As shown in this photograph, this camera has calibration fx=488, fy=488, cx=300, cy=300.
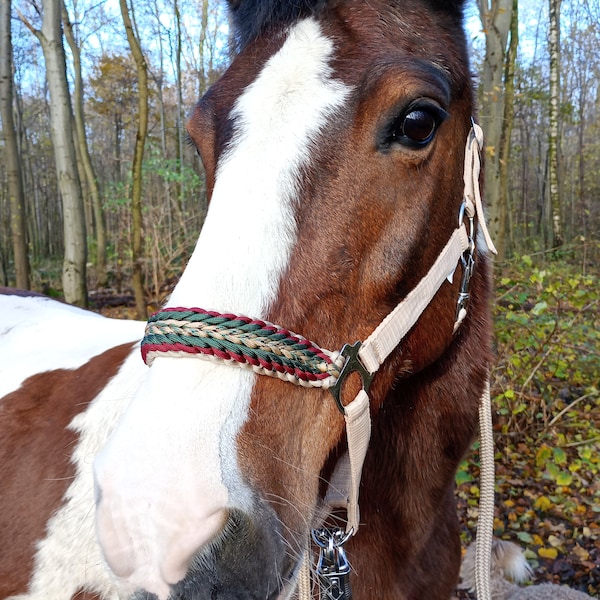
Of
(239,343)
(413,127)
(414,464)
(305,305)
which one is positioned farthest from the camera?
(414,464)

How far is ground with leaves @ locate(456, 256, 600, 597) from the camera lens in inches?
164

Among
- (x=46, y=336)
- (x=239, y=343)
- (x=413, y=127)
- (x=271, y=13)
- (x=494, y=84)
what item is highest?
(x=494, y=84)

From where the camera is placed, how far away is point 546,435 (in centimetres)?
499

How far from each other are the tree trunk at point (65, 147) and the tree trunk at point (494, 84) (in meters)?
6.38

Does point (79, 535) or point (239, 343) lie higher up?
point (239, 343)

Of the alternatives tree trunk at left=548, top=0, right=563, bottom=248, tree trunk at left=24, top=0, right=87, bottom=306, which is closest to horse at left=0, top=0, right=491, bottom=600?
tree trunk at left=24, top=0, right=87, bottom=306

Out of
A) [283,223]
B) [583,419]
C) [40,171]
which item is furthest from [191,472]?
[40,171]

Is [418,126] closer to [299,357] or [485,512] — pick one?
[299,357]

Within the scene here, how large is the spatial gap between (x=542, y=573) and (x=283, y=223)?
13.3ft

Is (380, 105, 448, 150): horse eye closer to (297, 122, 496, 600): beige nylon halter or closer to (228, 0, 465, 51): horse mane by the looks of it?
(297, 122, 496, 600): beige nylon halter

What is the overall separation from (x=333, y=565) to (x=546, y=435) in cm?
428

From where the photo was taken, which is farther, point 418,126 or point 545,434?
point 545,434

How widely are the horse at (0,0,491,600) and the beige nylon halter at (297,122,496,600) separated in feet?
0.04

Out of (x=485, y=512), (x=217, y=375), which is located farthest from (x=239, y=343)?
(x=485, y=512)
